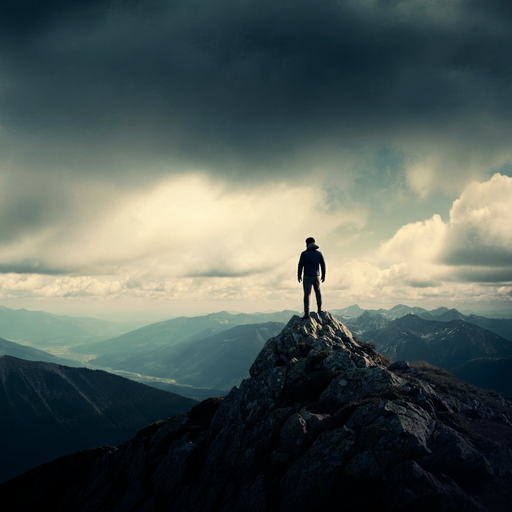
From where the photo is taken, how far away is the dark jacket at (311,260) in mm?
27875

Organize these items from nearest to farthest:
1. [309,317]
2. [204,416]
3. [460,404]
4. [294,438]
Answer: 1. [294,438]
2. [460,404]
3. [309,317]
4. [204,416]

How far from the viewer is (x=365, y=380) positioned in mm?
19875

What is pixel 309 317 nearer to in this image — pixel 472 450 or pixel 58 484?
pixel 472 450

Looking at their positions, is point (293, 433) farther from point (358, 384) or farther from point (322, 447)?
point (358, 384)

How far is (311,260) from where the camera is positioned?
27969 millimetres

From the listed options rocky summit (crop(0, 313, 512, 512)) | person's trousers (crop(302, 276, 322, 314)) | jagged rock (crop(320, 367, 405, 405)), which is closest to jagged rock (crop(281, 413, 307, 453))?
rocky summit (crop(0, 313, 512, 512))

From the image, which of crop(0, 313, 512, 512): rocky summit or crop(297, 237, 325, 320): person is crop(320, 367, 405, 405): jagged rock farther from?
crop(297, 237, 325, 320): person

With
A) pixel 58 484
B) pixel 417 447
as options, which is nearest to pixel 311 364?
pixel 417 447

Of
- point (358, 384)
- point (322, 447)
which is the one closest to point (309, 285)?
point (358, 384)

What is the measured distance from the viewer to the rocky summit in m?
11.3

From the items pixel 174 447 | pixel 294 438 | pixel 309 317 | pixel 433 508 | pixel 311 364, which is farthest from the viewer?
pixel 309 317

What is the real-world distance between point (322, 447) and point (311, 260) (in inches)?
651

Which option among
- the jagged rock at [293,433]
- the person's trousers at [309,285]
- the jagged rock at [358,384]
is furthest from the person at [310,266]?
the jagged rock at [293,433]

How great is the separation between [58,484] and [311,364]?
59307mm
